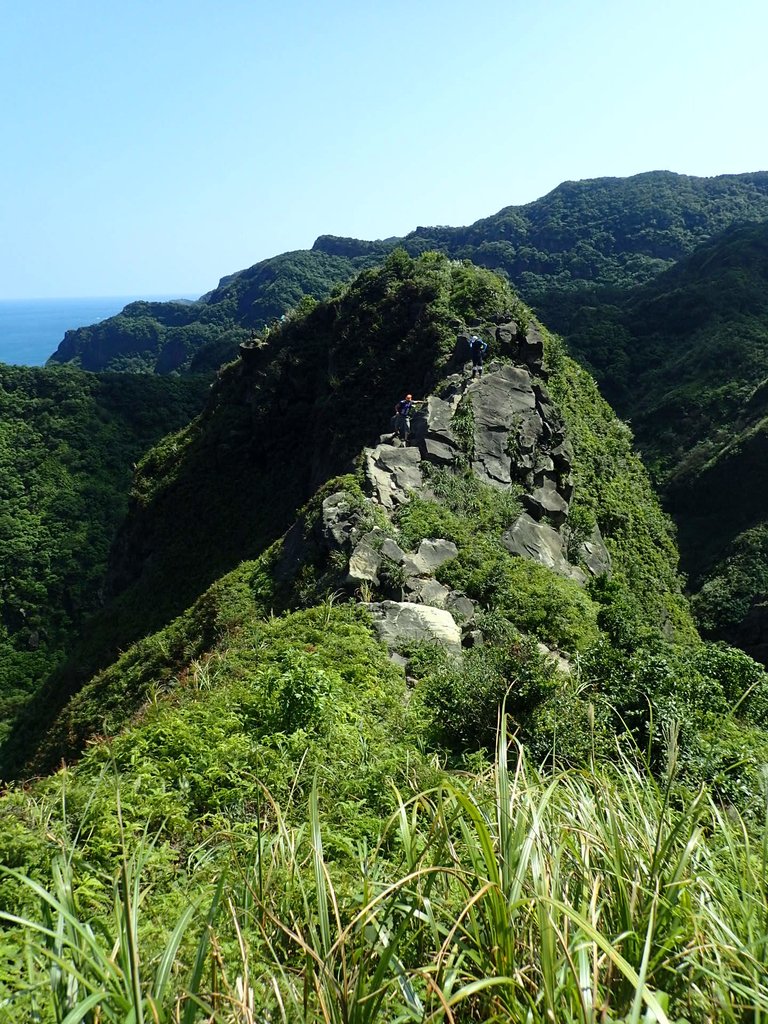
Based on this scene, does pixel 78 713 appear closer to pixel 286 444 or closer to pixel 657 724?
pixel 657 724

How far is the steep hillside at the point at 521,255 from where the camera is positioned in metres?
102

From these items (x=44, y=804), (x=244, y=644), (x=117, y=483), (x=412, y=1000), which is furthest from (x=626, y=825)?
(x=117, y=483)

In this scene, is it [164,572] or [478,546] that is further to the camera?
[164,572]

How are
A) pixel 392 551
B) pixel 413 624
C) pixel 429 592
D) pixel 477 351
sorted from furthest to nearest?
pixel 477 351 → pixel 392 551 → pixel 429 592 → pixel 413 624

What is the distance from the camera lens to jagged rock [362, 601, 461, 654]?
822 cm

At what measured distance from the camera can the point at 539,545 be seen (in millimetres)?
12352

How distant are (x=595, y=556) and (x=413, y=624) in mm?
6982

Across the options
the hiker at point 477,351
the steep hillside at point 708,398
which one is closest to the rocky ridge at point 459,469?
the hiker at point 477,351

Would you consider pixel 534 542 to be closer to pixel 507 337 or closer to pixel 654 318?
pixel 507 337

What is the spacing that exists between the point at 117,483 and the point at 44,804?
41.3 metres

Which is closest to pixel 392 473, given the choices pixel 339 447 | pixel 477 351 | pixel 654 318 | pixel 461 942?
pixel 477 351

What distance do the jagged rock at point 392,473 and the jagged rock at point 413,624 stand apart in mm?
3497

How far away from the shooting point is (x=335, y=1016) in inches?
81.2

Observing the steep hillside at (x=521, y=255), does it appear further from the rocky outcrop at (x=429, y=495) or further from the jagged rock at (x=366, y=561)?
the jagged rock at (x=366, y=561)
